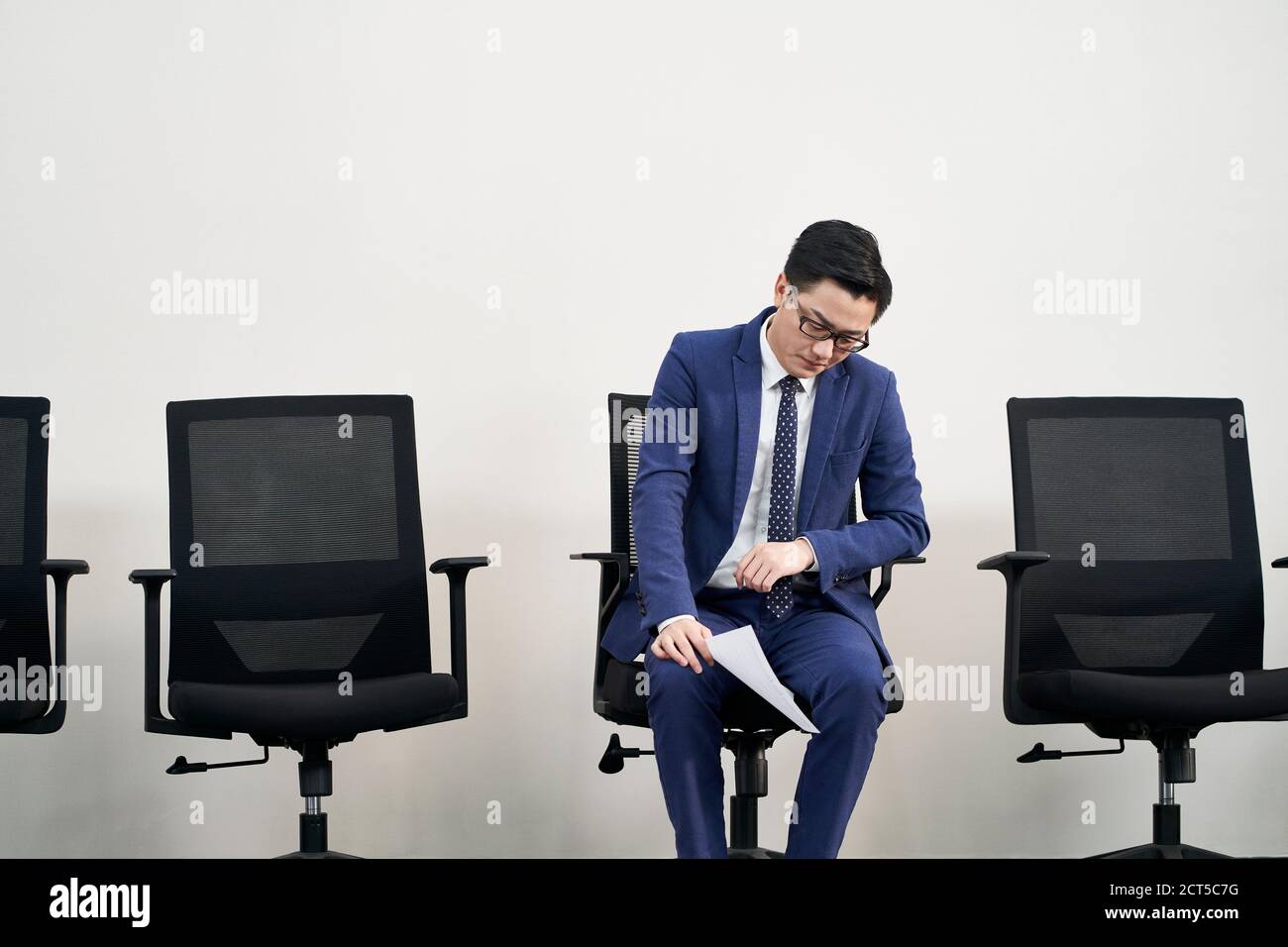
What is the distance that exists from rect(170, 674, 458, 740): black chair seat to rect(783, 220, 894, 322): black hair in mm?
1077

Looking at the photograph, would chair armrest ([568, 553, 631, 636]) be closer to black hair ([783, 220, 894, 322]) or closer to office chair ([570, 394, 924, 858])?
office chair ([570, 394, 924, 858])

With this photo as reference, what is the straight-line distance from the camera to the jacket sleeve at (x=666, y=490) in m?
2.02

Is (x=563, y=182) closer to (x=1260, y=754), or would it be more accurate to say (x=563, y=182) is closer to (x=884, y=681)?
(x=884, y=681)

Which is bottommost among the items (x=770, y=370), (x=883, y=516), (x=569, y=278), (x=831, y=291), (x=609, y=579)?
(x=609, y=579)

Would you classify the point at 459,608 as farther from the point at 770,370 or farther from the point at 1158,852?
the point at 1158,852

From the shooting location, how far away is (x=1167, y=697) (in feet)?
7.18

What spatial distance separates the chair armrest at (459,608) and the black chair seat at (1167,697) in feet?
3.75

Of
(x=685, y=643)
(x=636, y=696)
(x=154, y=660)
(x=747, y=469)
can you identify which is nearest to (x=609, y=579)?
(x=636, y=696)

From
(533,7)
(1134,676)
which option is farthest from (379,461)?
(1134,676)

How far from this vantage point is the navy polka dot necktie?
2.17m

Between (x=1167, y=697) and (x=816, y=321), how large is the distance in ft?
3.13

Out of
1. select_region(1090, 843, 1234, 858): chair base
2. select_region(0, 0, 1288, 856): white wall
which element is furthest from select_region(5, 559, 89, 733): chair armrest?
select_region(1090, 843, 1234, 858): chair base

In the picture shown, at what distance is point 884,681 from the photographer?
205cm

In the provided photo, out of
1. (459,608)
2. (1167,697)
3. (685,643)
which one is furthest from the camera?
(459,608)
